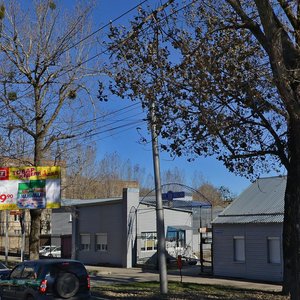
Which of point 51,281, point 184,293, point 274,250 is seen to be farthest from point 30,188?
point 274,250

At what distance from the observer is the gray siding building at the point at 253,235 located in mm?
26031

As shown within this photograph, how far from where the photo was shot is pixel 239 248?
28.2 metres

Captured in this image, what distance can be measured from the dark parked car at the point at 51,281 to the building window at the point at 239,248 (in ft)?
51.2

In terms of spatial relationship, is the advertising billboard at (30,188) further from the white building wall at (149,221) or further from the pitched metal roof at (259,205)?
the white building wall at (149,221)

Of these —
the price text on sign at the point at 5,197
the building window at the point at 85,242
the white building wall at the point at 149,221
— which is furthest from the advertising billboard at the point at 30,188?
the building window at the point at 85,242

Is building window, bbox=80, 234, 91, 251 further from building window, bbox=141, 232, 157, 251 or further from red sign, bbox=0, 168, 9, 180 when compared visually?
red sign, bbox=0, 168, 9, 180

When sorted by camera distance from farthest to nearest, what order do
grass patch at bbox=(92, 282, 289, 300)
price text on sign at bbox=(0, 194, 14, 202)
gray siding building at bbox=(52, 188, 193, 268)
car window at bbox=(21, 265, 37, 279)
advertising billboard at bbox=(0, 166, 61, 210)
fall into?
gray siding building at bbox=(52, 188, 193, 268)
price text on sign at bbox=(0, 194, 14, 202)
advertising billboard at bbox=(0, 166, 61, 210)
grass patch at bbox=(92, 282, 289, 300)
car window at bbox=(21, 265, 37, 279)

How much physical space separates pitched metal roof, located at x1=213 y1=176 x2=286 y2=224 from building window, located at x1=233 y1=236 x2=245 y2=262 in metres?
1.06

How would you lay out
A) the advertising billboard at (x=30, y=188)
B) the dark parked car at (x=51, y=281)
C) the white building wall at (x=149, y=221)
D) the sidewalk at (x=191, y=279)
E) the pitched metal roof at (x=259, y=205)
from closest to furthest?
the dark parked car at (x=51, y=281), the sidewalk at (x=191, y=279), the advertising billboard at (x=30, y=188), the pitched metal roof at (x=259, y=205), the white building wall at (x=149, y=221)

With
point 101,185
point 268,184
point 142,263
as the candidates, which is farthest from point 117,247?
point 101,185

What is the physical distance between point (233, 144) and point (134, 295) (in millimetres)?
6527

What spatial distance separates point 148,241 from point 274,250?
1514 cm

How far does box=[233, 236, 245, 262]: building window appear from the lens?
27.9 metres

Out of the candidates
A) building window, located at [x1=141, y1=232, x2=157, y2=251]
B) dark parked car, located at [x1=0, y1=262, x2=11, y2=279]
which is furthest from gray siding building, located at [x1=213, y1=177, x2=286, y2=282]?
dark parked car, located at [x1=0, y1=262, x2=11, y2=279]
